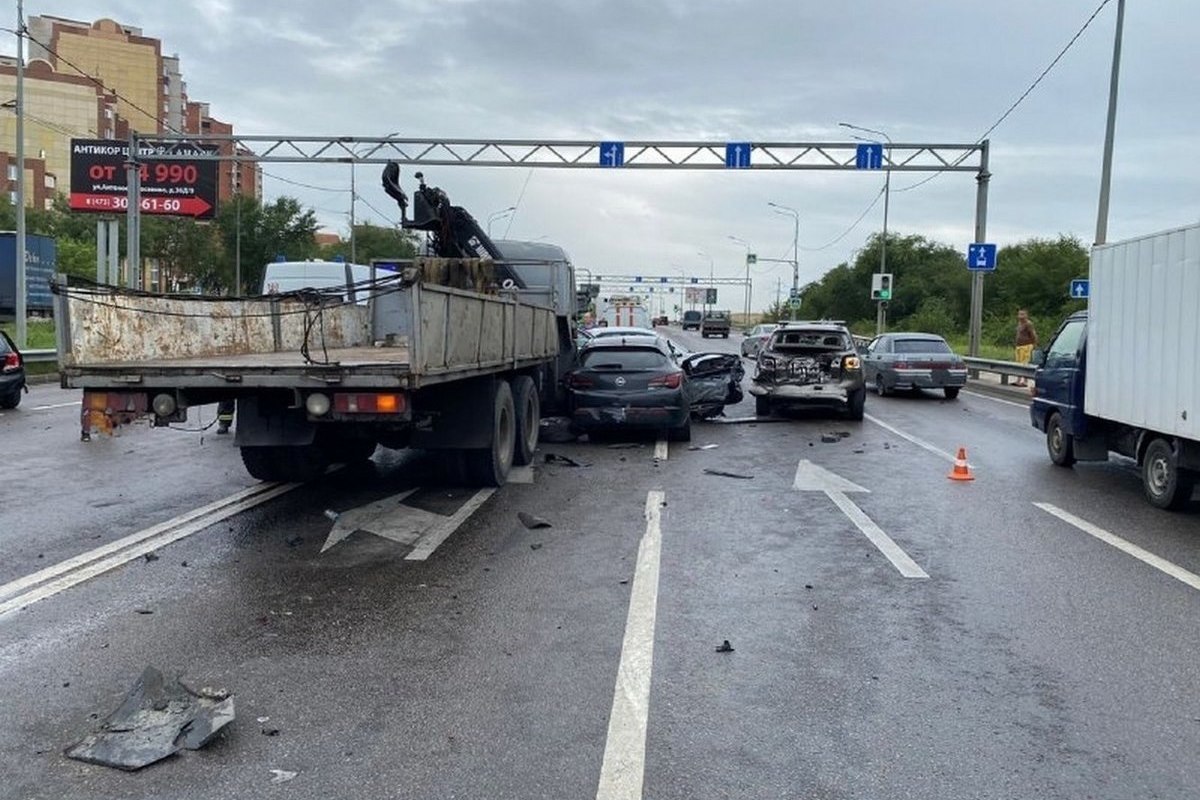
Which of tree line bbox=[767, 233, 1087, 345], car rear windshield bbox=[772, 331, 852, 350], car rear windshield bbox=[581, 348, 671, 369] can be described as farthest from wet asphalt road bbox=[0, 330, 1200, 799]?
tree line bbox=[767, 233, 1087, 345]

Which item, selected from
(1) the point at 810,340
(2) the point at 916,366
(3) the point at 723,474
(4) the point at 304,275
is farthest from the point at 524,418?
(2) the point at 916,366

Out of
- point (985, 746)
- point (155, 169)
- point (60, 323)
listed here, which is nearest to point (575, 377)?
point (60, 323)

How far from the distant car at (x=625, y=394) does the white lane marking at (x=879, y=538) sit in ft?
12.1

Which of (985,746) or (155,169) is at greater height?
(155,169)

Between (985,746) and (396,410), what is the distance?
15.1 feet

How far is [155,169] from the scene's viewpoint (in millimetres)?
44656

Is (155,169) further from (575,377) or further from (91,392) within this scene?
(91,392)

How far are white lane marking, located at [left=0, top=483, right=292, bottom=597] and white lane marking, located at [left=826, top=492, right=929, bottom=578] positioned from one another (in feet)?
17.3

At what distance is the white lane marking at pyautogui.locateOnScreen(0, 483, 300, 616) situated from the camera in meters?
6.24

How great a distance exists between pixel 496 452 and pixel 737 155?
20570 millimetres

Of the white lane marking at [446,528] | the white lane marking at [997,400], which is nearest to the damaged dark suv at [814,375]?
the white lane marking at [997,400]

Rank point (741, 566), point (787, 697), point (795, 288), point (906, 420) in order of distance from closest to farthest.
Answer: point (787, 697)
point (741, 566)
point (906, 420)
point (795, 288)

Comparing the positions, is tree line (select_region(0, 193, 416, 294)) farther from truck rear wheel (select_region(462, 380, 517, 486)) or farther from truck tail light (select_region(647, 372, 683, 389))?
truck rear wheel (select_region(462, 380, 517, 486))

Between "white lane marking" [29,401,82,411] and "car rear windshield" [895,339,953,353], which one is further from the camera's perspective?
"car rear windshield" [895,339,953,353]
